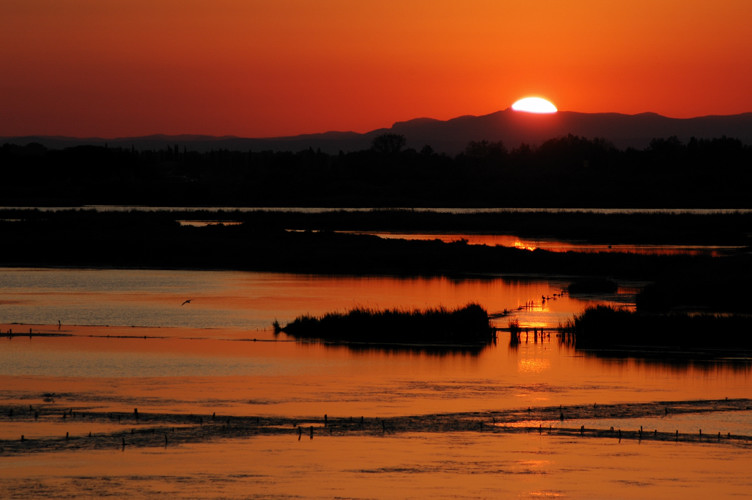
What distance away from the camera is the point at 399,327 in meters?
36.7

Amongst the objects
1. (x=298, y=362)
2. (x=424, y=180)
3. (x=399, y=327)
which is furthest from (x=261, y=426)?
(x=424, y=180)

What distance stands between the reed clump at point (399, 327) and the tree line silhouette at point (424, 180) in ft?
366

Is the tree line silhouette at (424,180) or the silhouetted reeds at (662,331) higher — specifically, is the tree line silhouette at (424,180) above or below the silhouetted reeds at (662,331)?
above

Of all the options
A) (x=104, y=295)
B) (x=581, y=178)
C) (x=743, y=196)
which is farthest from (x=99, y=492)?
(x=581, y=178)

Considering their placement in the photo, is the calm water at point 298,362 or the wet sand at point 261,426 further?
the calm water at point 298,362

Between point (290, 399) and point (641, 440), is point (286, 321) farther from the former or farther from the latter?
point (641, 440)

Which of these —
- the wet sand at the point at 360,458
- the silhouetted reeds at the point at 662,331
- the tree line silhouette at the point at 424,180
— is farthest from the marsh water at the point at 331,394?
the tree line silhouette at the point at 424,180

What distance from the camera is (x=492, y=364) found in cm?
3155

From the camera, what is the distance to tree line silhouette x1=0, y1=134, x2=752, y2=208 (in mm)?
159000

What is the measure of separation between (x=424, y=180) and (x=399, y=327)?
468 feet

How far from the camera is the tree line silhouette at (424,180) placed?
159m

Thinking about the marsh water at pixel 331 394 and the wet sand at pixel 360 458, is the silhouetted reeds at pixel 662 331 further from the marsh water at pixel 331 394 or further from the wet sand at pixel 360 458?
the wet sand at pixel 360 458

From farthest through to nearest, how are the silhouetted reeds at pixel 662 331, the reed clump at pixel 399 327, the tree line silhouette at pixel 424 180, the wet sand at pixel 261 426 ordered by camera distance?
the tree line silhouette at pixel 424 180 → the reed clump at pixel 399 327 → the silhouetted reeds at pixel 662 331 → the wet sand at pixel 261 426

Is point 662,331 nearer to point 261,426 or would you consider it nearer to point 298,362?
point 298,362
